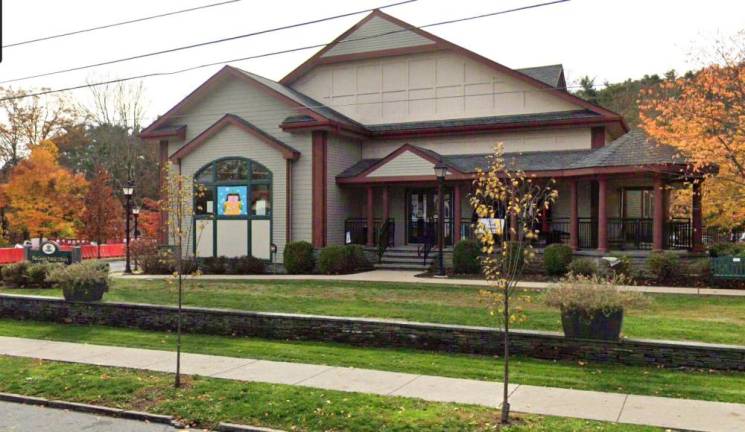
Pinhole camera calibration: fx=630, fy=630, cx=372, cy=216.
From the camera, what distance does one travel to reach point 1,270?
19.9 meters

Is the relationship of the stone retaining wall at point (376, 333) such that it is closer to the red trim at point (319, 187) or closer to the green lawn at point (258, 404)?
A: the green lawn at point (258, 404)

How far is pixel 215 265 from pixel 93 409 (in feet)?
53.6

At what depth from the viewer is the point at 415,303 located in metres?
13.9

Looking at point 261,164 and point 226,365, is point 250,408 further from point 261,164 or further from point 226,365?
point 261,164

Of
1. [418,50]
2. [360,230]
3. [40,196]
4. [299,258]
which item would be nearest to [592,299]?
[299,258]

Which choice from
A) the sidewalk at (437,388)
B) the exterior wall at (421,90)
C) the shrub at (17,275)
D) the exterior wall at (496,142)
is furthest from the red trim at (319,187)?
the sidewalk at (437,388)

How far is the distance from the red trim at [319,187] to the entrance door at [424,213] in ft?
12.7

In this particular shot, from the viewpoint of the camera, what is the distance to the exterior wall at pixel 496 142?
77.4ft

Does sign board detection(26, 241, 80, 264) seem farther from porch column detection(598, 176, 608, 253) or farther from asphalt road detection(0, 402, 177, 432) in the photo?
porch column detection(598, 176, 608, 253)

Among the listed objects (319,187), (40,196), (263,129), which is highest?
(263,129)

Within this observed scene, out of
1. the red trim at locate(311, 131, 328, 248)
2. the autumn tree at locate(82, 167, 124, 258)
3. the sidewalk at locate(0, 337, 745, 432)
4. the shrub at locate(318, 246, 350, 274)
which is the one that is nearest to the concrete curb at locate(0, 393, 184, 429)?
the sidewalk at locate(0, 337, 745, 432)

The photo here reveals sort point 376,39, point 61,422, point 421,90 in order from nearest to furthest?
point 61,422
point 421,90
point 376,39

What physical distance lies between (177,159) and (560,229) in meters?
15.6

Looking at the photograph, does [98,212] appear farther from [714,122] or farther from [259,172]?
[714,122]
